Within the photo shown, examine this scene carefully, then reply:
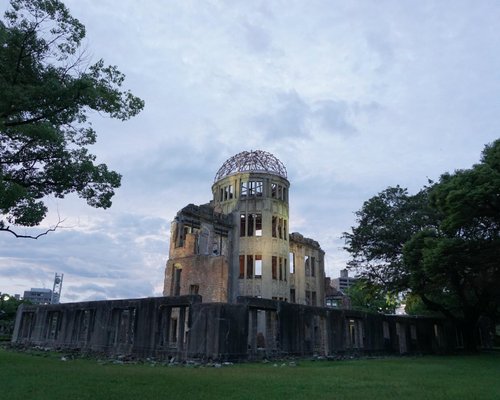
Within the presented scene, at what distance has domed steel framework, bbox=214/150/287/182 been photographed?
40.1 metres

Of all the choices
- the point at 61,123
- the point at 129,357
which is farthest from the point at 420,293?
the point at 61,123

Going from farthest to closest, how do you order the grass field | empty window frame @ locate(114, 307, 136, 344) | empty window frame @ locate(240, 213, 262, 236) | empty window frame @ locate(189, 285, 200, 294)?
empty window frame @ locate(240, 213, 262, 236), empty window frame @ locate(189, 285, 200, 294), empty window frame @ locate(114, 307, 136, 344), the grass field

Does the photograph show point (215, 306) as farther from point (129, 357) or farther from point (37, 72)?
point (37, 72)

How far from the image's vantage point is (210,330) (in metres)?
18.9

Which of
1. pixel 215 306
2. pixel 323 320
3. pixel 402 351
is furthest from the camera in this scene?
pixel 402 351

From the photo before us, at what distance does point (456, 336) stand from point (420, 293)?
985 centimetres

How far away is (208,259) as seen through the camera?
34531 millimetres

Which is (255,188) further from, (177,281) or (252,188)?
(177,281)

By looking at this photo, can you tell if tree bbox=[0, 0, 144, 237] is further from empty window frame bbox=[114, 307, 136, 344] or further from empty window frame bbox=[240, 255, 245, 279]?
empty window frame bbox=[240, 255, 245, 279]

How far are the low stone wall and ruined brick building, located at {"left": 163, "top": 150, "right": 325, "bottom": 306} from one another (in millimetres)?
4064

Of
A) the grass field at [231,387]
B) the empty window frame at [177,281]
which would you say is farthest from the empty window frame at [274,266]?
the grass field at [231,387]

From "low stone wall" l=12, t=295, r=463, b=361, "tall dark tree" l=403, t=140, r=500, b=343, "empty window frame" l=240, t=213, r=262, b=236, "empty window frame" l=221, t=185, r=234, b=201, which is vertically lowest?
"low stone wall" l=12, t=295, r=463, b=361

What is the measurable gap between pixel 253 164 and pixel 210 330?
912 inches

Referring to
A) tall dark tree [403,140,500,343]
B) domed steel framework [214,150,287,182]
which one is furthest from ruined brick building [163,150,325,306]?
tall dark tree [403,140,500,343]
